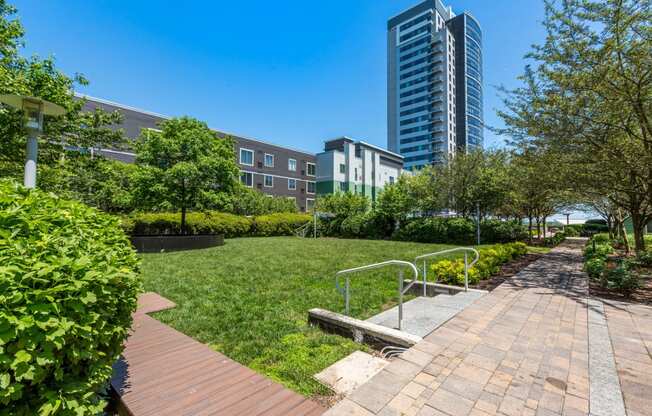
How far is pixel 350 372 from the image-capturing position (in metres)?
2.86

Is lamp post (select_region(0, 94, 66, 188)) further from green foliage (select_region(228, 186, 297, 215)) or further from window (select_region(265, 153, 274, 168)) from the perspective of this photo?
window (select_region(265, 153, 274, 168))

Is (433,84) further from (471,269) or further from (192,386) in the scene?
(192,386)

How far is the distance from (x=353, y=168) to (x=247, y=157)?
16.8 meters

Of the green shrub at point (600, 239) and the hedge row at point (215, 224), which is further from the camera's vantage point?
the hedge row at point (215, 224)

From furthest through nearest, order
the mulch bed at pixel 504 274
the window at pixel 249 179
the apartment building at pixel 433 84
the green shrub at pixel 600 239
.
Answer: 1. the apartment building at pixel 433 84
2. the window at pixel 249 179
3. the green shrub at pixel 600 239
4. the mulch bed at pixel 504 274

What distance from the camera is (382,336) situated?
347 cm

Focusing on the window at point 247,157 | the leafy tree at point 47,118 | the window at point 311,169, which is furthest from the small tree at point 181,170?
the window at point 311,169

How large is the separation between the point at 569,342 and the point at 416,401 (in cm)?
247

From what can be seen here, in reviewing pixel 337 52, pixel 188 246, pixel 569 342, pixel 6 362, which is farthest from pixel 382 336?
pixel 337 52

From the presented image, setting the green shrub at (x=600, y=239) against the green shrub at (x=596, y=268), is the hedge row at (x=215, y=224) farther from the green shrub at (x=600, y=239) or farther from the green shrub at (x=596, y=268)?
the green shrub at (x=600, y=239)

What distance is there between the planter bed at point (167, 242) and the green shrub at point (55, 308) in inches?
452

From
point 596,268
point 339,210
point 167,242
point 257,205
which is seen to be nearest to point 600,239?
point 596,268

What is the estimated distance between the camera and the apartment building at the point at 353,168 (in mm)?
41500

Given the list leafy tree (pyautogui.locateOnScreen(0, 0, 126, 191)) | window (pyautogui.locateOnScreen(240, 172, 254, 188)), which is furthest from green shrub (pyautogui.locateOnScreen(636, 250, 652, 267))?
window (pyautogui.locateOnScreen(240, 172, 254, 188))
